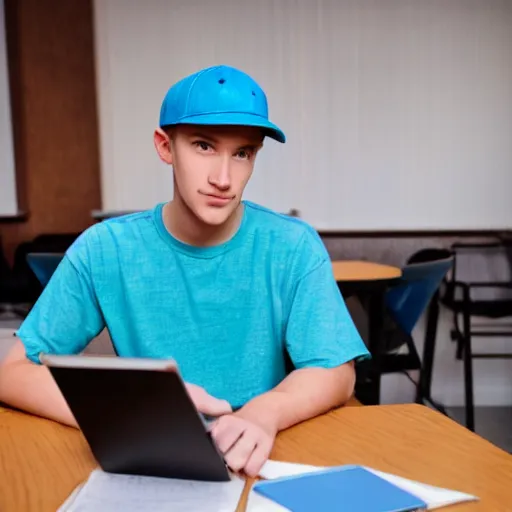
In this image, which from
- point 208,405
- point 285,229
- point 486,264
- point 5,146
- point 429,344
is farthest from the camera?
point 5,146

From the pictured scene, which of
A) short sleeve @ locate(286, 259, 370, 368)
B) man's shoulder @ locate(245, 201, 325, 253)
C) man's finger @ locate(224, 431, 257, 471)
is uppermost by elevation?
man's shoulder @ locate(245, 201, 325, 253)

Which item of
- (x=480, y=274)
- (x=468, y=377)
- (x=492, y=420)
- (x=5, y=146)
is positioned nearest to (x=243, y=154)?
(x=468, y=377)

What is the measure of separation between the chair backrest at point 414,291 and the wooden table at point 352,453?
156 centimetres

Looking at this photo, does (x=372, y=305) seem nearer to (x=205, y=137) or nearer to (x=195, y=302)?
(x=195, y=302)

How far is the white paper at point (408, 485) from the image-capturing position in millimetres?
660

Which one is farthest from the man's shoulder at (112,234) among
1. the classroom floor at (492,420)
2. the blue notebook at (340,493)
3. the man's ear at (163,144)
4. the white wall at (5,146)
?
the white wall at (5,146)

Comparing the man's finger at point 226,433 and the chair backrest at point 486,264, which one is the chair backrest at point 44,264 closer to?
the man's finger at point 226,433

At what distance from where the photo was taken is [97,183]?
427 cm

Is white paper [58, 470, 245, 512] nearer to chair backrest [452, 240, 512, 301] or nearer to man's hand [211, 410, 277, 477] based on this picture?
man's hand [211, 410, 277, 477]

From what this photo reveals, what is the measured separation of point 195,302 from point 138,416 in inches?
18.7

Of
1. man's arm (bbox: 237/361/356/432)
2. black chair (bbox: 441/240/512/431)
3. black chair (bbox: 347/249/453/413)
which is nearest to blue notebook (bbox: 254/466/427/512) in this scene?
man's arm (bbox: 237/361/356/432)

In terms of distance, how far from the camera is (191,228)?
113cm

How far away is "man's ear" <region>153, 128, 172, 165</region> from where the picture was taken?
109 cm

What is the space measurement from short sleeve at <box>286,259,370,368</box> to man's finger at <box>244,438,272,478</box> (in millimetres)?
286
